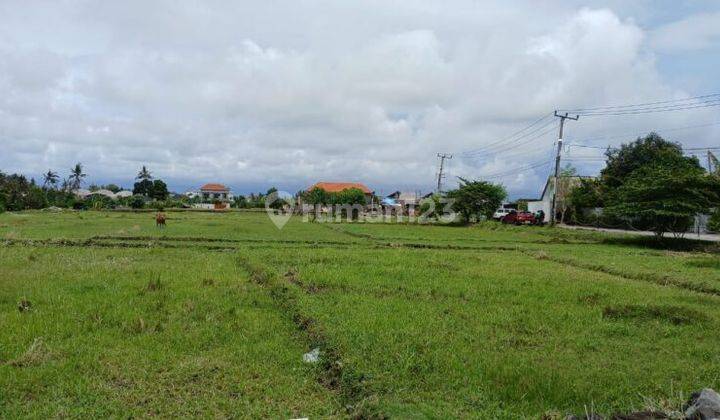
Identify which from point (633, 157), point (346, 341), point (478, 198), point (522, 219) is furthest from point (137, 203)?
point (346, 341)

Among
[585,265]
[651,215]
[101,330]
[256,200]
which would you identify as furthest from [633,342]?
[256,200]

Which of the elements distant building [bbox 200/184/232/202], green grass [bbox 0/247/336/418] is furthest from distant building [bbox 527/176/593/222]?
distant building [bbox 200/184/232/202]

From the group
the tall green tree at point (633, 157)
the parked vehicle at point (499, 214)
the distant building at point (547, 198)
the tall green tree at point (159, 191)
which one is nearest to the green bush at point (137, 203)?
the tall green tree at point (159, 191)

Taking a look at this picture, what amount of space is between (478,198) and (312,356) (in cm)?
4029

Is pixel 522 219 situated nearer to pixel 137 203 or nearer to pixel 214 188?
pixel 137 203

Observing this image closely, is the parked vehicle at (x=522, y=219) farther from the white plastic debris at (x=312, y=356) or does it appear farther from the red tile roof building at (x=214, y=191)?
the red tile roof building at (x=214, y=191)

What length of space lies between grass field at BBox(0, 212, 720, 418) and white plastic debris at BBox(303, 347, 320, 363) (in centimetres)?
10

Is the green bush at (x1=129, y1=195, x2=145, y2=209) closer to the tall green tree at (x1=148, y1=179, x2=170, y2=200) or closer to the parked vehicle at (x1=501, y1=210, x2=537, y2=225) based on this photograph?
the tall green tree at (x1=148, y1=179, x2=170, y2=200)

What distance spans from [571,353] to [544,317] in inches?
78.2

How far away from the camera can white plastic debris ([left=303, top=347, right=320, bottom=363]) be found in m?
6.46

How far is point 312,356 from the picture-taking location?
658 cm

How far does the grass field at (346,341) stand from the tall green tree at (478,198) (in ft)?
102

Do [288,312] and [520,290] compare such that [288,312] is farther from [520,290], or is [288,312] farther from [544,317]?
[520,290]

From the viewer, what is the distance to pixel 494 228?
40.2 m
